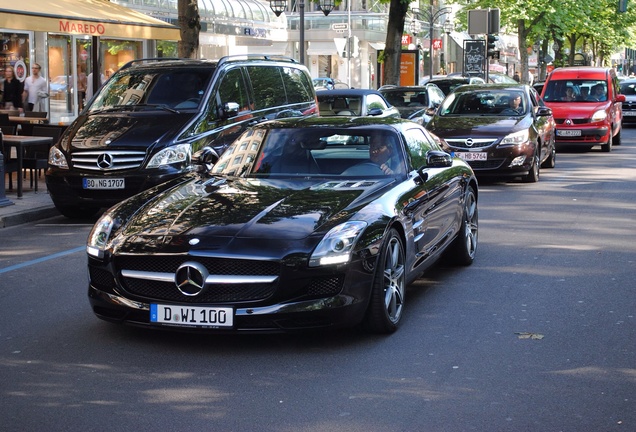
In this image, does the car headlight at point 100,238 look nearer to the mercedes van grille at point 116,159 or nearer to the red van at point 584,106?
the mercedes van grille at point 116,159

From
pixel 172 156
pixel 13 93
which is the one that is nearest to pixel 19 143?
pixel 172 156

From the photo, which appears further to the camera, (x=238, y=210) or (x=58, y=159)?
(x=58, y=159)

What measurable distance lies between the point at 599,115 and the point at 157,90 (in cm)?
1416

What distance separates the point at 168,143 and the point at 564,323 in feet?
22.0

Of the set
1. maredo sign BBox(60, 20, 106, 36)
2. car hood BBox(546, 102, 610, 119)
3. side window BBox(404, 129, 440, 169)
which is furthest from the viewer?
car hood BBox(546, 102, 610, 119)

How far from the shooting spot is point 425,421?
5355 mm

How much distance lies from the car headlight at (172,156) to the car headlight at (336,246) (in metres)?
6.50

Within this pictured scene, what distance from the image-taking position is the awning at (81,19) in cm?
1702

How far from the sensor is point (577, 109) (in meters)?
26.1

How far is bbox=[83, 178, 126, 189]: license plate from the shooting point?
511 inches

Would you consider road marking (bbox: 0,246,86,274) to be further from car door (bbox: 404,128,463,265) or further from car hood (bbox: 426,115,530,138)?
car hood (bbox: 426,115,530,138)

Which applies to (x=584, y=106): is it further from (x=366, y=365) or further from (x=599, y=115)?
(x=366, y=365)

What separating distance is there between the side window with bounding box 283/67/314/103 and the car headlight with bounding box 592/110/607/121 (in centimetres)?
1098

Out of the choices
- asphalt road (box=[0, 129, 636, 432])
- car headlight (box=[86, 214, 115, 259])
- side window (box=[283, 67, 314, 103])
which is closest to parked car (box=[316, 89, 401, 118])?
side window (box=[283, 67, 314, 103])
